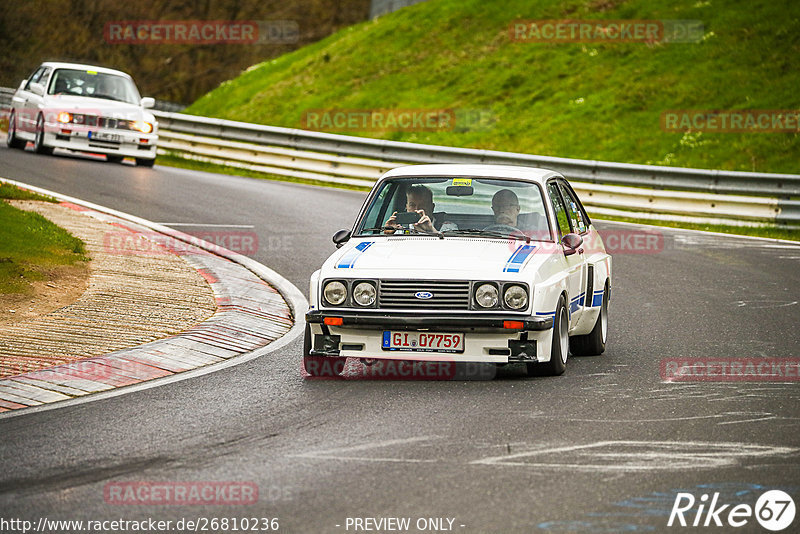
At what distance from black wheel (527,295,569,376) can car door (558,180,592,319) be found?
33cm

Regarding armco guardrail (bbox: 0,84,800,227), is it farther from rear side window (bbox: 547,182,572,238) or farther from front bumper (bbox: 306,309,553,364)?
front bumper (bbox: 306,309,553,364)

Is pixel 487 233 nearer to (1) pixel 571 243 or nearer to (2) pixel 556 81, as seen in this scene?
(1) pixel 571 243

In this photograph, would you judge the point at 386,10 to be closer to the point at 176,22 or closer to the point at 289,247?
the point at 176,22

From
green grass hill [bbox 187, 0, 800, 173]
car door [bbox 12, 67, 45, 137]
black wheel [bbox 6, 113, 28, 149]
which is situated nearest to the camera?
car door [bbox 12, 67, 45, 137]

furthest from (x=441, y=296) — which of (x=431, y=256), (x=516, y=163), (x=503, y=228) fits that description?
(x=516, y=163)

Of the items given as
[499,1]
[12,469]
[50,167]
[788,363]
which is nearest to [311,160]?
[50,167]

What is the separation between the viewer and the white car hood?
28.7 feet

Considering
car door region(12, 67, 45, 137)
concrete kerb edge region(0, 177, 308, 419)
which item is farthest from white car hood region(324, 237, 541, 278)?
car door region(12, 67, 45, 137)

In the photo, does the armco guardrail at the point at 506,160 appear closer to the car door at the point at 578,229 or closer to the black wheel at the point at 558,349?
the car door at the point at 578,229

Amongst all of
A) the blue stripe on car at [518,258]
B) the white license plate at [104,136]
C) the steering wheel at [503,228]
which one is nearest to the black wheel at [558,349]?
the blue stripe on car at [518,258]

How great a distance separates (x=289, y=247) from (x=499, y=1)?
23844 millimetres

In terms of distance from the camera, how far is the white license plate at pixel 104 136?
23531mm

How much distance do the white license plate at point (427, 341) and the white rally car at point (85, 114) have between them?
16.1 meters

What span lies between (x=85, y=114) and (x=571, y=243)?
15903 mm
